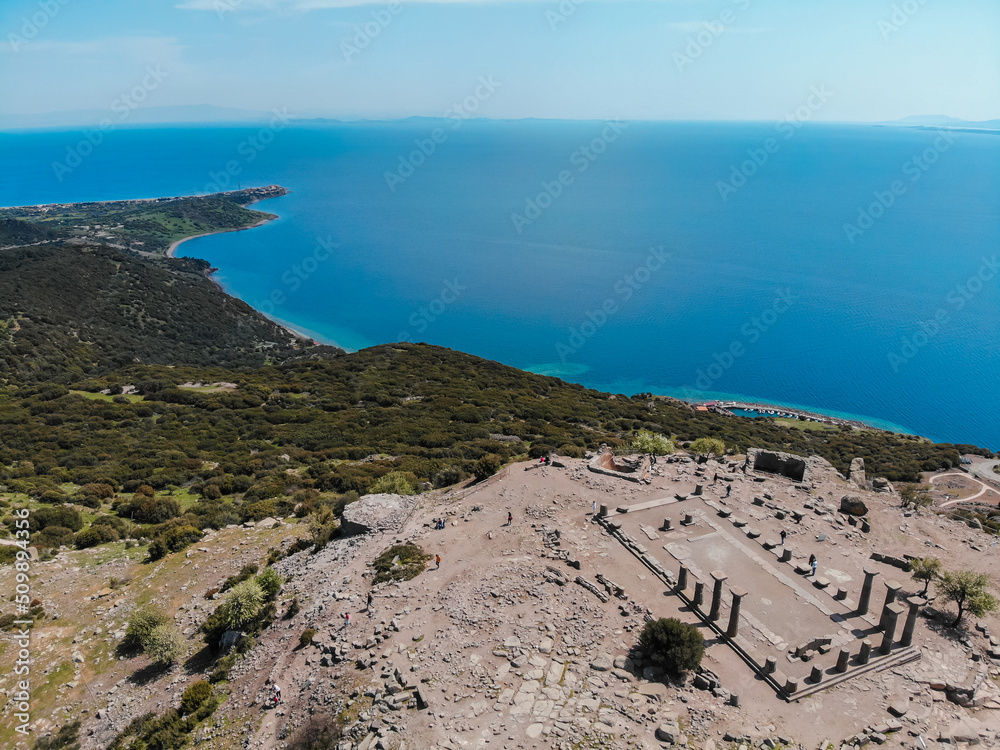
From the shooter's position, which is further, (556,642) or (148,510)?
(148,510)

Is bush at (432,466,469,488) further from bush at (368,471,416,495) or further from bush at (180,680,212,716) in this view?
bush at (180,680,212,716)

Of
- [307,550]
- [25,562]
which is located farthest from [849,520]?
[25,562]

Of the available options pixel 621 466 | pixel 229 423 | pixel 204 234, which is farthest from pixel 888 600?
pixel 204 234

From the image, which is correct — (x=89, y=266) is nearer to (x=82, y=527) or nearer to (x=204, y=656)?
(x=82, y=527)

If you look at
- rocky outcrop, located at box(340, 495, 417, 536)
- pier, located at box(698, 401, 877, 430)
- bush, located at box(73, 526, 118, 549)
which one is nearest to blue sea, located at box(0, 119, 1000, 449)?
pier, located at box(698, 401, 877, 430)

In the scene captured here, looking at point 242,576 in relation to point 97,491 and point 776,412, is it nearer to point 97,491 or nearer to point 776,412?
point 97,491

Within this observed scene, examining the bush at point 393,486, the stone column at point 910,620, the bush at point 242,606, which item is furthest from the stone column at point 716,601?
the bush at point 242,606
